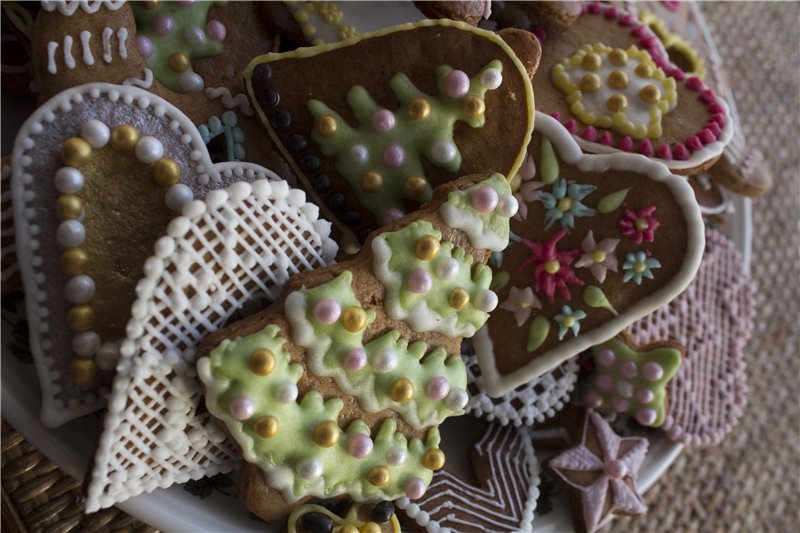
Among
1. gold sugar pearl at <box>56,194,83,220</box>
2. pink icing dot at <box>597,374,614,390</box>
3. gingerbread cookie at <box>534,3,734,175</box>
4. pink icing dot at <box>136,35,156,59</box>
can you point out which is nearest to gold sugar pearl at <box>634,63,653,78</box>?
gingerbread cookie at <box>534,3,734,175</box>

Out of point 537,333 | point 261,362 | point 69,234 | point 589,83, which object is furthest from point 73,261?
point 589,83

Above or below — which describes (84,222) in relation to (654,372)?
above

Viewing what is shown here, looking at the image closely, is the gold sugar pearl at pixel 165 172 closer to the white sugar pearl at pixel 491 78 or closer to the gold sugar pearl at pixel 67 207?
the gold sugar pearl at pixel 67 207

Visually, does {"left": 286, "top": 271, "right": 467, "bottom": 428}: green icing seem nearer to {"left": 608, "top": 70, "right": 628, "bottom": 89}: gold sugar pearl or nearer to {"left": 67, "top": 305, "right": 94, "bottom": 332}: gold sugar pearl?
{"left": 67, "top": 305, "right": 94, "bottom": 332}: gold sugar pearl

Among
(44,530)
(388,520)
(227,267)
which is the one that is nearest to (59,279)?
(227,267)

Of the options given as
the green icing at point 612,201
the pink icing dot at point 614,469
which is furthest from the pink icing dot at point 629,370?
the green icing at point 612,201

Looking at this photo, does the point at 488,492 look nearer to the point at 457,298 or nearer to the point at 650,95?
the point at 457,298

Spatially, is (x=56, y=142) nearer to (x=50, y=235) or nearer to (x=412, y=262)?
(x=50, y=235)
